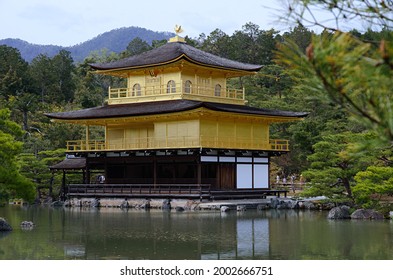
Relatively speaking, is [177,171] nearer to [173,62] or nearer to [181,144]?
[181,144]

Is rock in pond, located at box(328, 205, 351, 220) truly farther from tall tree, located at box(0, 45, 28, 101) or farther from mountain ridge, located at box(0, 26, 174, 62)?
mountain ridge, located at box(0, 26, 174, 62)

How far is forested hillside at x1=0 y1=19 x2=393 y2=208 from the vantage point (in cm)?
624

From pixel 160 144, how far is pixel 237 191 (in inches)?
165

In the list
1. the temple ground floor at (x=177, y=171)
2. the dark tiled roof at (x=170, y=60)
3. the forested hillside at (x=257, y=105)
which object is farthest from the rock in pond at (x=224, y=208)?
the dark tiled roof at (x=170, y=60)

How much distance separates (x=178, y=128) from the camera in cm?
3139

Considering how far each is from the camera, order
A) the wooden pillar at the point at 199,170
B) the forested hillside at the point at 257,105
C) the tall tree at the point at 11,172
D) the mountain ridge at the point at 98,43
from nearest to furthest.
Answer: the forested hillside at the point at 257,105 < the tall tree at the point at 11,172 < the wooden pillar at the point at 199,170 < the mountain ridge at the point at 98,43

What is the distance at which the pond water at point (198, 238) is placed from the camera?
1408cm

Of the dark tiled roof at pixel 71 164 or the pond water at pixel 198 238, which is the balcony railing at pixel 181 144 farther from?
the pond water at pixel 198 238

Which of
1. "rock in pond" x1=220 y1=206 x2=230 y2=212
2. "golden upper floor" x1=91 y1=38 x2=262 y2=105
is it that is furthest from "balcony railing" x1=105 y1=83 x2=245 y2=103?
"rock in pond" x1=220 y1=206 x2=230 y2=212

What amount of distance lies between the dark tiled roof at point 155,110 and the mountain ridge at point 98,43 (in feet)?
450

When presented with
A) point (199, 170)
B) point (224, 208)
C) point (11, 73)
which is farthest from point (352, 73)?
point (11, 73)

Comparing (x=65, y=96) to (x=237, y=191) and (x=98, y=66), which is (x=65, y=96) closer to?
(x=98, y=66)

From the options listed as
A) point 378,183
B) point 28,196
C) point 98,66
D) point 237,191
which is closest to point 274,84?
point 98,66

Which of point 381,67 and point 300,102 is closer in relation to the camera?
point 381,67
